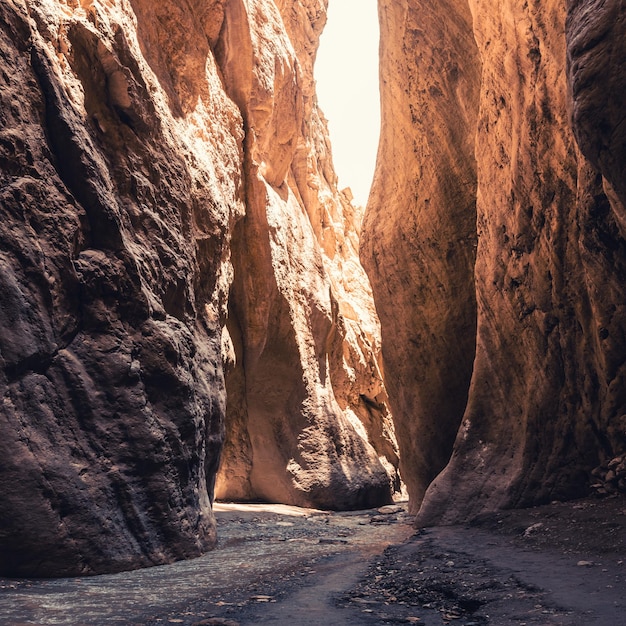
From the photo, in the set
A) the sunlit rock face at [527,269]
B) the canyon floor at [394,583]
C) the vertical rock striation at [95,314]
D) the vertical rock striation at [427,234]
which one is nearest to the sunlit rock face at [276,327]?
the vertical rock striation at [427,234]

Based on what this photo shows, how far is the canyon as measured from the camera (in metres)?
5.51

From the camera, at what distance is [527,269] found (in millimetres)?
7902

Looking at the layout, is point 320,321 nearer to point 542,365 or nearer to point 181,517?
point 542,365

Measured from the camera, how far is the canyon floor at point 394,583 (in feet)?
11.6

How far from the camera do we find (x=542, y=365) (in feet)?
24.8

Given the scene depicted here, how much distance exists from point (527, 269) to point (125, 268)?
4.46 metres

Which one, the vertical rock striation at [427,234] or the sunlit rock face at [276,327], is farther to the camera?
the sunlit rock face at [276,327]

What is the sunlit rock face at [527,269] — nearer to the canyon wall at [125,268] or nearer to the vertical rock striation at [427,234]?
the vertical rock striation at [427,234]

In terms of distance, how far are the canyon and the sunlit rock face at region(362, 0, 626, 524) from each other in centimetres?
3

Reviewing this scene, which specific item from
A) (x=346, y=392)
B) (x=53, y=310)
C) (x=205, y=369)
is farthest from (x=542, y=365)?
(x=346, y=392)

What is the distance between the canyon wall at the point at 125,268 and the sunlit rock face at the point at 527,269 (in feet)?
10.5

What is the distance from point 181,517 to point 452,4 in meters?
9.71

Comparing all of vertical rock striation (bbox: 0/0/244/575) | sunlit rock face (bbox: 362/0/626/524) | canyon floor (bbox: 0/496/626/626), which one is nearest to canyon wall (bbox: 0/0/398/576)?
vertical rock striation (bbox: 0/0/244/575)

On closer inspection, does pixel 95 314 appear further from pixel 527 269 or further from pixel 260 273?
pixel 260 273
